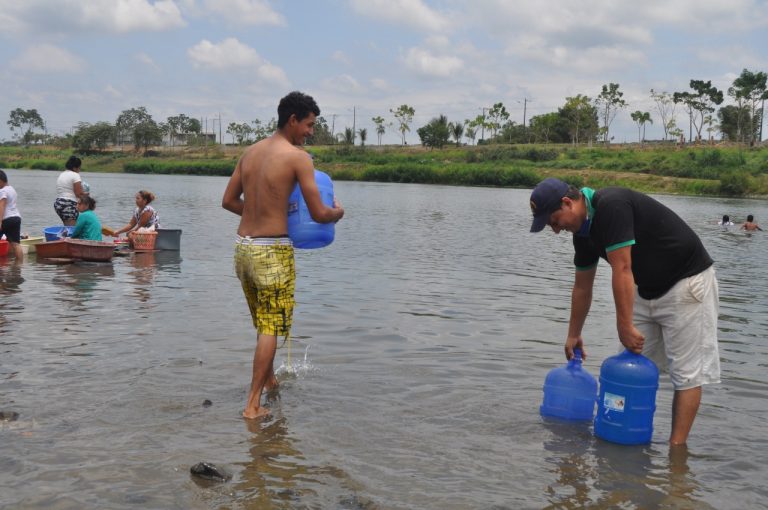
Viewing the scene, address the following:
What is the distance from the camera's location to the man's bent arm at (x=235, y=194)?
5.71 metres

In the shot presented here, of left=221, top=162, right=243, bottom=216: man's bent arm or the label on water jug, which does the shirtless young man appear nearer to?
left=221, top=162, right=243, bottom=216: man's bent arm

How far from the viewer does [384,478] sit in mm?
4734

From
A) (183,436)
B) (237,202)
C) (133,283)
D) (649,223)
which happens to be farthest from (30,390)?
(133,283)

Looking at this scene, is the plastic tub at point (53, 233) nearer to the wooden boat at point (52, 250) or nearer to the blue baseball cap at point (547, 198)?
the wooden boat at point (52, 250)

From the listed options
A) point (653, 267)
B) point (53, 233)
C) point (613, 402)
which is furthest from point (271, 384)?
point (53, 233)

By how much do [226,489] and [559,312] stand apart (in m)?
7.54

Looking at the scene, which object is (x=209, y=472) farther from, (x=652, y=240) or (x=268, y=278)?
(x=652, y=240)

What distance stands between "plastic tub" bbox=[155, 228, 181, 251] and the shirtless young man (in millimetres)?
11081

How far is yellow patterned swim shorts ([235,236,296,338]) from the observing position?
547 centimetres

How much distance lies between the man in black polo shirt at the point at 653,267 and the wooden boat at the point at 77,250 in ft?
35.6

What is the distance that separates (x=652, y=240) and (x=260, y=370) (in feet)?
9.47

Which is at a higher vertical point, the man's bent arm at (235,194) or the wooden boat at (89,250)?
the man's bent arm at (235,194)

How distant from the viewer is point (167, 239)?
16.4 m

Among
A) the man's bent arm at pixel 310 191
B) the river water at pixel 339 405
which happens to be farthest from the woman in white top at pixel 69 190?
the man's bent arm at pixel 310 191
